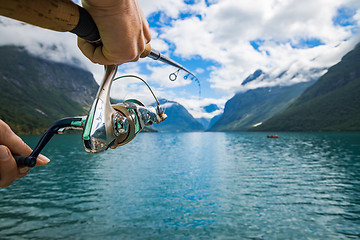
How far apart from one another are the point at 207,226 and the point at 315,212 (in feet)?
34.9

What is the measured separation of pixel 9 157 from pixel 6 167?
0.07 metres

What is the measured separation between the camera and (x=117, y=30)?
112 centimetres

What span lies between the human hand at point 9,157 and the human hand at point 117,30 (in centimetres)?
84

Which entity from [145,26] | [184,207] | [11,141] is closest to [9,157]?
[11,141]

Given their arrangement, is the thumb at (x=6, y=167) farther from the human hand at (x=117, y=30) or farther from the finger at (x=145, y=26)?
the finger at (x=145, y=26)

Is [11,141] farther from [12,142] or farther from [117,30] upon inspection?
[117,30]

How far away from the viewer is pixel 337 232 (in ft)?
53.4

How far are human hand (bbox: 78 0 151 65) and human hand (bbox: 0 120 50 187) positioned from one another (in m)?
0.84

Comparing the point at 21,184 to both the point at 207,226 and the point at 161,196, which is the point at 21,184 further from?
the point at 207,226

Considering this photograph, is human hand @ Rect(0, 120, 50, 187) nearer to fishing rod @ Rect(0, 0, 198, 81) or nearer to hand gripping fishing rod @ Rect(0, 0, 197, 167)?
hand gripping fishing rod @ Rect(0, 0, 197, 167)

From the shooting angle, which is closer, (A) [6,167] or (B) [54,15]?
(B) [54,15]

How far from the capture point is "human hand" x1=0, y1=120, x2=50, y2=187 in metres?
1.41

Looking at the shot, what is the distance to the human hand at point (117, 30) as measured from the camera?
1.02m

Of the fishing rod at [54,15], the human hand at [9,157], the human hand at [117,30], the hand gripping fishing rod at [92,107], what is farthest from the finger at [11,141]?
the fishing rod at [54,15]
